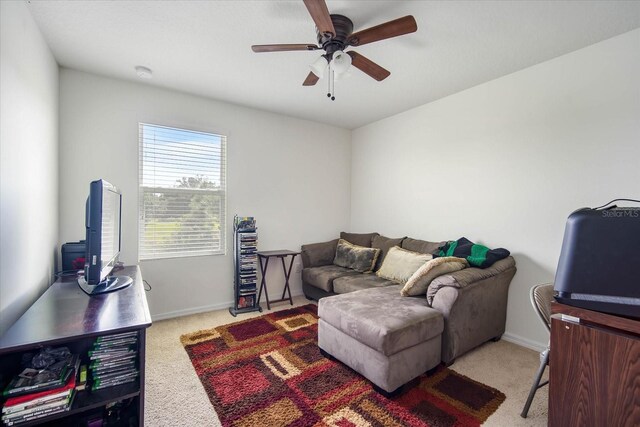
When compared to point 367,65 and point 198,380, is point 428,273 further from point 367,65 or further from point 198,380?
point 198,380

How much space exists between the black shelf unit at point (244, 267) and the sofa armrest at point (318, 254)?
2.44ft

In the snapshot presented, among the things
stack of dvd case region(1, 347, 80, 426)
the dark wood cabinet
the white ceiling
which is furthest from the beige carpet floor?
the white ceiling

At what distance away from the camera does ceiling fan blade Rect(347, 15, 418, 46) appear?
1643 mm

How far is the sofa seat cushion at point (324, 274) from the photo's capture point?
3430 mm

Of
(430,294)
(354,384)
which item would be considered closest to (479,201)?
(430,294)

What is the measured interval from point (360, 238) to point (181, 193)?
2.39m

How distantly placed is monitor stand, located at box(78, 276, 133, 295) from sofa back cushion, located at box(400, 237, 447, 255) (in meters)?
2.79

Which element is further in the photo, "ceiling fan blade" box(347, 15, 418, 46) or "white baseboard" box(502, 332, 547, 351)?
"white baseboard" box(502, 332, 547, 351)

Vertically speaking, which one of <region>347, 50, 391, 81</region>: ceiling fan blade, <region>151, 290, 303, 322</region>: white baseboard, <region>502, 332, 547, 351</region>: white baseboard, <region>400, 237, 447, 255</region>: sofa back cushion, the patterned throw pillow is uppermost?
<region>347, 50, 391, 81</region>: ceiling fan blade

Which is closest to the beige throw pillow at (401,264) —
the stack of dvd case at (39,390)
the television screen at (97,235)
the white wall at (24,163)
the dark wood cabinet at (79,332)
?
the dark wood cabinet at (79,332)

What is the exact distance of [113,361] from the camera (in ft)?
4.38

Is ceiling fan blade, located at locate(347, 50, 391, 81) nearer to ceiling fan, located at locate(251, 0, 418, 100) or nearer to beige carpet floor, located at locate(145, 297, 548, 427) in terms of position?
ceiling fan, located at locate(251, 0, 418, 100)

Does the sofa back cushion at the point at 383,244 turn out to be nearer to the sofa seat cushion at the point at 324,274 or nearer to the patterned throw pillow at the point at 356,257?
the patterned throw pillow at the point at 356,257

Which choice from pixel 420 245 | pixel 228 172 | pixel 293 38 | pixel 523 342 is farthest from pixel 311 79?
pixel 523 342
